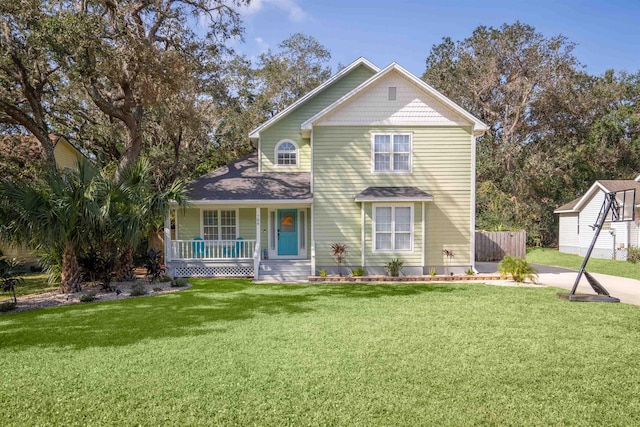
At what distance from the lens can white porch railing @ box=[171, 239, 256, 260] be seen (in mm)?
15766

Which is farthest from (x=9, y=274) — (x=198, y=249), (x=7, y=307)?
(x=198, y=249)

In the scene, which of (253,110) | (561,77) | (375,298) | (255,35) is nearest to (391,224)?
(375,298)

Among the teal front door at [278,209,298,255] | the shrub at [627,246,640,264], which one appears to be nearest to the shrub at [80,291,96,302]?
the teal front door at [278,209,298,255]

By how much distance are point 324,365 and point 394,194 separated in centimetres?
1010

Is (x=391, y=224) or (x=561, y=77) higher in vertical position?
(x=561, y=77)

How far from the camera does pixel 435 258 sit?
15500mm

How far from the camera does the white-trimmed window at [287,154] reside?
18.1 m

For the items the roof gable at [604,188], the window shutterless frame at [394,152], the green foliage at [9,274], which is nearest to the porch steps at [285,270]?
the window shutterless frame at [394,152]

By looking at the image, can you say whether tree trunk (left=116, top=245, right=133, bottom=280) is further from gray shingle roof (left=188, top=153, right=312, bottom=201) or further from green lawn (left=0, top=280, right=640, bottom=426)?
green lawn (left=0, top=280, right=640, bottom=426)

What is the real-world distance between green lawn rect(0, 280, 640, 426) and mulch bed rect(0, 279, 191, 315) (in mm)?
1030

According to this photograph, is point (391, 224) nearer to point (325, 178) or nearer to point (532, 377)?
point (325, 178)

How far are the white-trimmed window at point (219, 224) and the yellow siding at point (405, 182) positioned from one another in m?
3.88

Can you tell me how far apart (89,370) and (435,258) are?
12518 mm

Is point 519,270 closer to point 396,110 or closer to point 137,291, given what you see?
point 396,110
